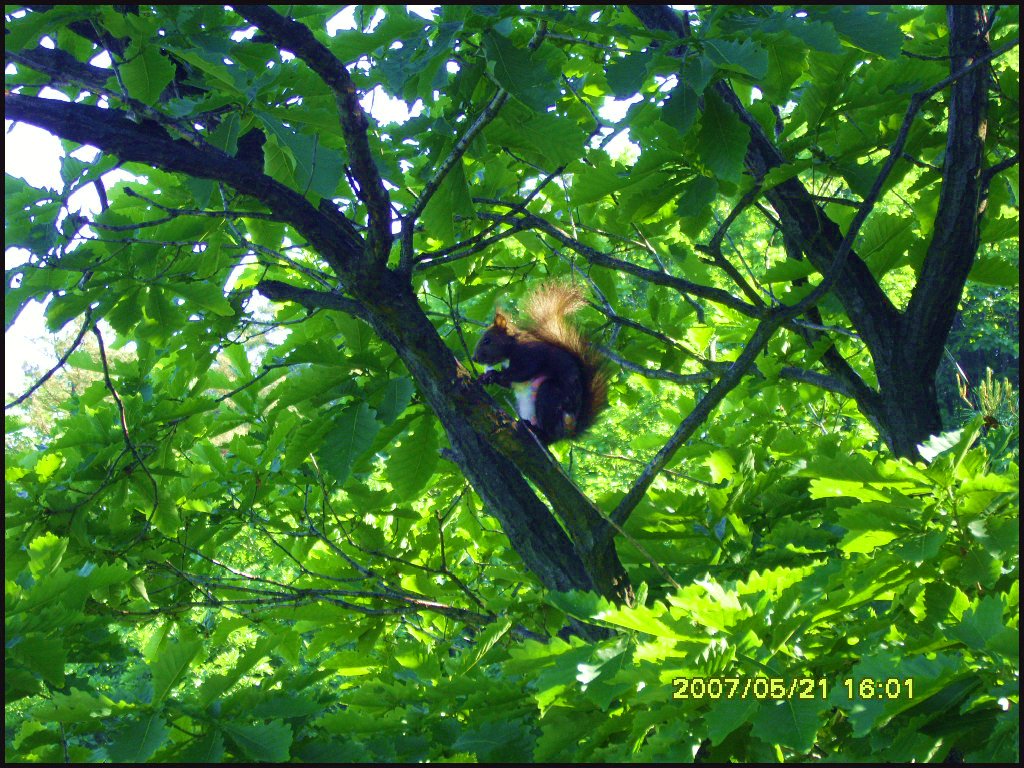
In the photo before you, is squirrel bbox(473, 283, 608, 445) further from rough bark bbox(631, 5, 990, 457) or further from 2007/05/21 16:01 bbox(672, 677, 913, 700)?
2007/05/21 16:01 bbox(672, 677, 913, 700)

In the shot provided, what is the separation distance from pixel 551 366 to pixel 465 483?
107 centimetres

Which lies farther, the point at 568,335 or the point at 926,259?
the point at 568,335

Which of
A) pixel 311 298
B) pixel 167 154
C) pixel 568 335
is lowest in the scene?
pixel 167 154

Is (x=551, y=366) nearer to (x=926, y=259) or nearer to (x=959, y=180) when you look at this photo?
(x=926, y=259)

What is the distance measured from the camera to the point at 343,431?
207cm

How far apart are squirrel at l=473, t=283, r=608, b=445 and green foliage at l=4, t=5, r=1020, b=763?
53cm

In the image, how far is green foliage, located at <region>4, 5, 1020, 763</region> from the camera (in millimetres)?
1101

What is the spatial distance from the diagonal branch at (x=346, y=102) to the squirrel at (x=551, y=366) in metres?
1.93

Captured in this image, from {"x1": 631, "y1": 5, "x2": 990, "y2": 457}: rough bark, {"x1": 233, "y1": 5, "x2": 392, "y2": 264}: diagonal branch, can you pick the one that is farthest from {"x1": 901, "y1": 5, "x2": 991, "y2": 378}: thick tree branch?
{"x1": 233, "y1": 5, "x2": 392, "y2": 264}: diagonal branch

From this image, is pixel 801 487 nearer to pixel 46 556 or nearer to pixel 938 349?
pixel 938 349

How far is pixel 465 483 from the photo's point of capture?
117 inches

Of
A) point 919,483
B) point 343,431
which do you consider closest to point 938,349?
point 919,483
